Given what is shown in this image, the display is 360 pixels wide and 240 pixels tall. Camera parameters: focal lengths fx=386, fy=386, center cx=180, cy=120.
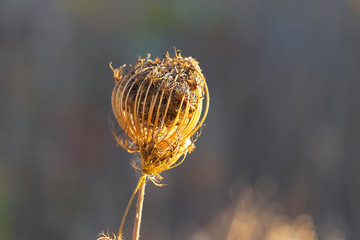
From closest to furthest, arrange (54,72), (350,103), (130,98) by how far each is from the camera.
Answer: (130,98), (54,72), (350,103)

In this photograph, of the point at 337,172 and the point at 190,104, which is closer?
the point at 190,104

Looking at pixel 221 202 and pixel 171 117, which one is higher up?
pixel 221 202

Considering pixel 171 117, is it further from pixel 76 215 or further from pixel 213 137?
pixel 76 215

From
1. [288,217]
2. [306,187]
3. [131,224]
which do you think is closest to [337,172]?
[306,187]

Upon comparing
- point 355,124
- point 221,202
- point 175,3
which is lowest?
point 221,202
